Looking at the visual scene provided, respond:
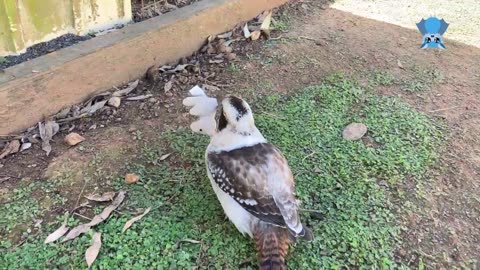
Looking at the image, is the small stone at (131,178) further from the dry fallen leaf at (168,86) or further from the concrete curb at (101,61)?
the dry fallen leaf at (168,86)

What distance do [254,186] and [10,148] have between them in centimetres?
154

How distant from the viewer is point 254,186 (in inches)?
97.4

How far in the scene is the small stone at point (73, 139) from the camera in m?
3.13

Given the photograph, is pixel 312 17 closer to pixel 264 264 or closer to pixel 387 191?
pixel 387 191

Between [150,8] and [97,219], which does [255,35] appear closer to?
[150,8]

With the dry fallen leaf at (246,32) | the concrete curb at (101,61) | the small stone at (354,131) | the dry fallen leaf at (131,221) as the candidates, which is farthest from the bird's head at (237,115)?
the dry fallen leaf at (246,32)

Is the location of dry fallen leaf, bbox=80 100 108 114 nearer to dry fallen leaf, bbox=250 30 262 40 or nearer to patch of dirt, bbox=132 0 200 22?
patch of dirt, bbox=132 0 200 22

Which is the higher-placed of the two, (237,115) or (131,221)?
(237,115)

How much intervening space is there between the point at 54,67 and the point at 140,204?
1.12 metres

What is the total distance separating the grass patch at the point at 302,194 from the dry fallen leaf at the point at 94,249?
0.10 feet

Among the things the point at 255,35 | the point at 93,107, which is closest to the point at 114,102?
the point at 93,107

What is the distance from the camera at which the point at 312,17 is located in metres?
5.08

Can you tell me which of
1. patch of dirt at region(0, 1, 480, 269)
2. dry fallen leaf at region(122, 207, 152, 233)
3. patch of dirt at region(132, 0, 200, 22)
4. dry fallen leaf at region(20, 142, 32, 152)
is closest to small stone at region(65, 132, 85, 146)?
patch of dirt at region(0, 1, 480, 269)

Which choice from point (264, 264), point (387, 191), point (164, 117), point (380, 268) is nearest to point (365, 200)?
point (387, 191)
